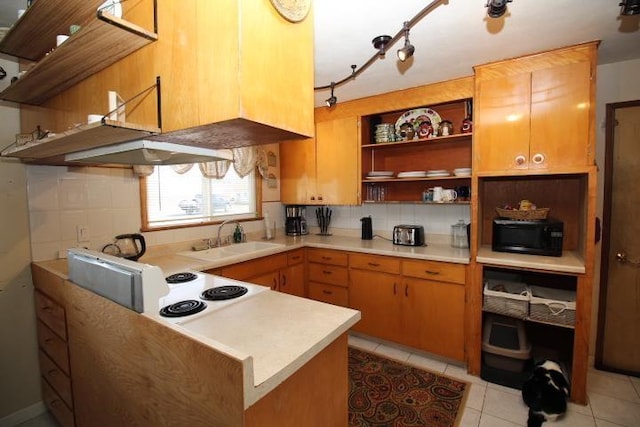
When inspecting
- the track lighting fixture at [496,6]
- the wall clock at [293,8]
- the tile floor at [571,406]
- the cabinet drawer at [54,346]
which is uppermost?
the track lighting fixture at [496,6]

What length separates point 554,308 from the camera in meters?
2.08

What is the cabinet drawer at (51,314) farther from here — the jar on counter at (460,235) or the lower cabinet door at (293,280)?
the jar on counter at (460,235)

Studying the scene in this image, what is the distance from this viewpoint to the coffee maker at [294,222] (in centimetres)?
366

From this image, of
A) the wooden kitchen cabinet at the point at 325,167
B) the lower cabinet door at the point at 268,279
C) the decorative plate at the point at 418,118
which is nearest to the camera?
the lower cabinet door at the point at 268,279

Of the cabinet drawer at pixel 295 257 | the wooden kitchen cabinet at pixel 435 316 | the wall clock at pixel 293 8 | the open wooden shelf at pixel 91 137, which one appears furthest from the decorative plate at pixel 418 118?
the open wooden shelf at pixel 91 137

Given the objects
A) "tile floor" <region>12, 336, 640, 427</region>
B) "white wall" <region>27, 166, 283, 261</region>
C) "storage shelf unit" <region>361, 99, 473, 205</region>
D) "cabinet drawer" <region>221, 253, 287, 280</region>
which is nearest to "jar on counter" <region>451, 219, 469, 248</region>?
"storage shelf unit" <region>361, 99, 473, 205</region>

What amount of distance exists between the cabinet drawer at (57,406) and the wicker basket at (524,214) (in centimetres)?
317

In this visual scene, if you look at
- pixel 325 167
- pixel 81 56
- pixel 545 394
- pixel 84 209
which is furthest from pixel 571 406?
pixel 84 209

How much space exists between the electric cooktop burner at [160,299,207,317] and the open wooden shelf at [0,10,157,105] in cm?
107

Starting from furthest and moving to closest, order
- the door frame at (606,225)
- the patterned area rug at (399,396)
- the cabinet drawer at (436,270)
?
the cabinet drawer at (436,270) < the door frame at (606,225) < the patterned area rug at (399,396)

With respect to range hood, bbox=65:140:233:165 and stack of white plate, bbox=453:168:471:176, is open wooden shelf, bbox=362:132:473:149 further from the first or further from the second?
range hood, bbox=65:140:233:165

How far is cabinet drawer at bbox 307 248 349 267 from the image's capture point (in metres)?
2.98

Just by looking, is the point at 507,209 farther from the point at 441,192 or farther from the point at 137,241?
the point at 137,241

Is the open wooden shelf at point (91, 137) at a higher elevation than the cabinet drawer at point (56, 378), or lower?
higher
